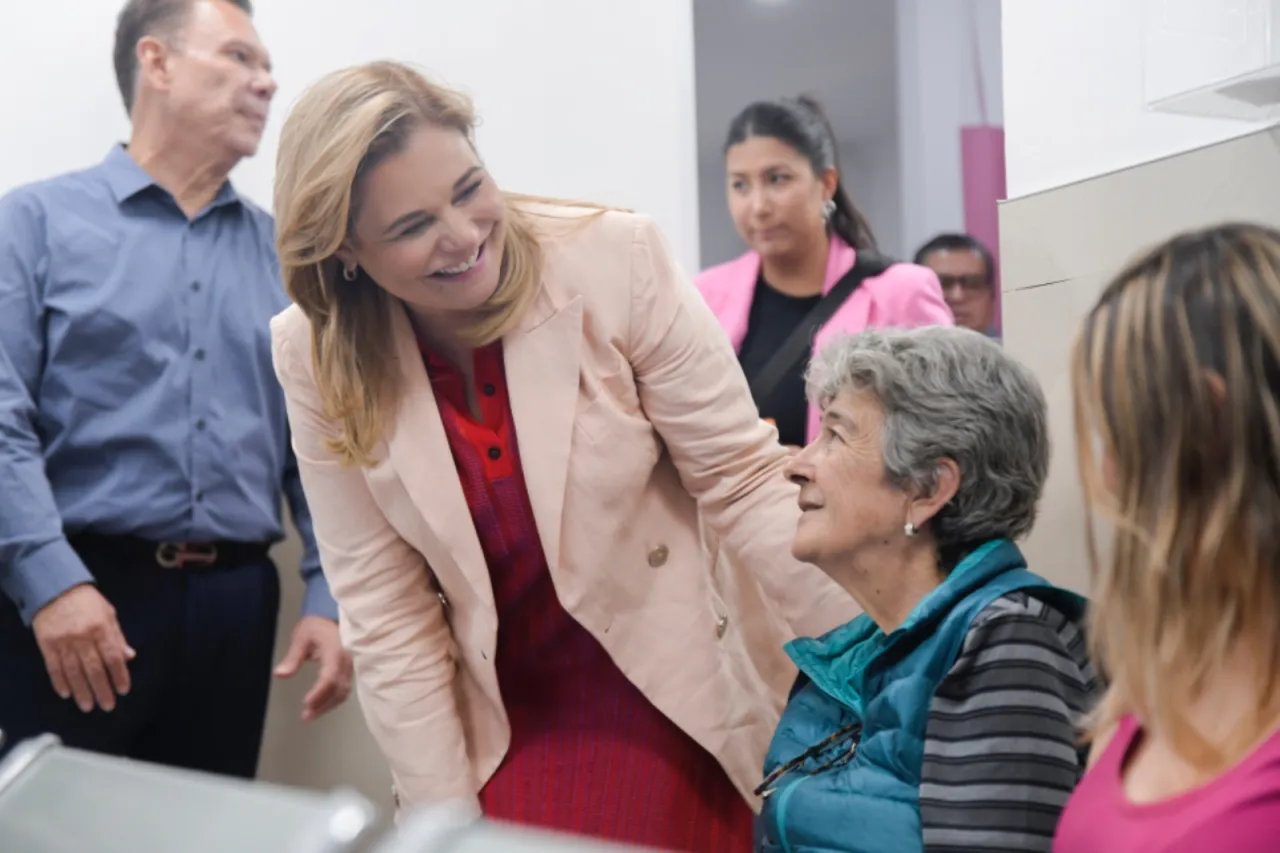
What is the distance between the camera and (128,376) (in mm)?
2400

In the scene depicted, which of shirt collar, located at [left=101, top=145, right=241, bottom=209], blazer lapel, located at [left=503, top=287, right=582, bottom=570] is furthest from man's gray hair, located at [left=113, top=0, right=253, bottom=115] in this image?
blazer lapel, located at [left=503, top=287, right=582, bottom=570]

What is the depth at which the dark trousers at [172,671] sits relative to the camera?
90.5 inches

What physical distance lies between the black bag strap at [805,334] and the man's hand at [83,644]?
3.86ft

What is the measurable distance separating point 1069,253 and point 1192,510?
96 centimetres

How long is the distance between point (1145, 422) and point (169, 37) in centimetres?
212

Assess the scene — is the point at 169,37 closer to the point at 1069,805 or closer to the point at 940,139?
the point at 1069,805

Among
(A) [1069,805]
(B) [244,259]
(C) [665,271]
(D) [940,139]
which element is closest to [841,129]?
(D) [940,139]

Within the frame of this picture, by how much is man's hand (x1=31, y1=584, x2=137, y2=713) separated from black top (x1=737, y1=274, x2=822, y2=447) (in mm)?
1181

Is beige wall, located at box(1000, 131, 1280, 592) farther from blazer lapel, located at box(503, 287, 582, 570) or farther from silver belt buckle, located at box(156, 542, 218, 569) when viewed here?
silver belt buckle, located at box(156, 542, 218, 569)

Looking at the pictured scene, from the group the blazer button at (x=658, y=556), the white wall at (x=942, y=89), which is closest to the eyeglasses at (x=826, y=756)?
the blazer button at (x=658, y=556)

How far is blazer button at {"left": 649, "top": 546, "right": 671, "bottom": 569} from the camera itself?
1802 millimetres

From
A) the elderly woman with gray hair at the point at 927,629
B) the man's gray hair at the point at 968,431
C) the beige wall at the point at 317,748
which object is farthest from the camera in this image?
the beige wall at the point at 317,748

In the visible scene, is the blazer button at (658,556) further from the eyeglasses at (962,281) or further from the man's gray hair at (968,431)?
the eyeglasses at (962,281)

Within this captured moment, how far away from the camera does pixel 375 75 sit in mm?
1624
